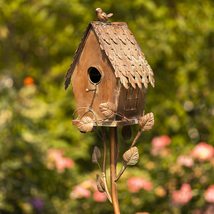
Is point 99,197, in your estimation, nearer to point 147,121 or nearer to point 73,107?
point 73,107

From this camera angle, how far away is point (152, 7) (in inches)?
265

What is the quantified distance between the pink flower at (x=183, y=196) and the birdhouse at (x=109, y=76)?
239cm

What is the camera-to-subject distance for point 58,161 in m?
5.92

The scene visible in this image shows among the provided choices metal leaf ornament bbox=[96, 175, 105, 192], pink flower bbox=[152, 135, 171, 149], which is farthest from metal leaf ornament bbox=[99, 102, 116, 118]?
pink flower bbox=[152, 135, 171, 149]

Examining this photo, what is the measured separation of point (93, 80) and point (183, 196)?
2.47 metres

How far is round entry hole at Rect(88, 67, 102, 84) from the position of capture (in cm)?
→ 323

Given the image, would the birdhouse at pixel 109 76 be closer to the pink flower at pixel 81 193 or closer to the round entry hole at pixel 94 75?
the round entry hole at pixel 94 75

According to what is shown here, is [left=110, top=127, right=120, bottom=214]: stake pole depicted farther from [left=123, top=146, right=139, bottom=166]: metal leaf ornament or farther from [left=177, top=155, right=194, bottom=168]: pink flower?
[left=177, top=155, right=194, bottom=168]: pink flower

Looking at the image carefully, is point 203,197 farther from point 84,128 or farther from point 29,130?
point 84,128

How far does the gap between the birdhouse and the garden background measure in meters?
2.32

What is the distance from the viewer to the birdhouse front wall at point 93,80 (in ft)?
10.2

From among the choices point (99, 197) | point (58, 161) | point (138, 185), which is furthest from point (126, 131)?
point (58, 161)

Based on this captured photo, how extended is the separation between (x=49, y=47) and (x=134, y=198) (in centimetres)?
213

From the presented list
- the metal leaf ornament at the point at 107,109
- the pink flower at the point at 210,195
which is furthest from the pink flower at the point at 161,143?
the metal leaf ornament at the point at 107,109
